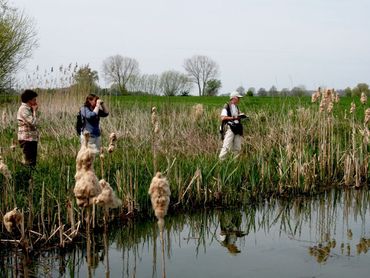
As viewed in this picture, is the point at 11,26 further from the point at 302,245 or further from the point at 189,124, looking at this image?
the point at 302,245

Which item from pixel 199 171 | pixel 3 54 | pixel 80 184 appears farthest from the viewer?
pixel 3 54

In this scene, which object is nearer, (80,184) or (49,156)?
(80,184)

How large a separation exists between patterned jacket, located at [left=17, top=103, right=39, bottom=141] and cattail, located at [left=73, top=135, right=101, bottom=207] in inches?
232

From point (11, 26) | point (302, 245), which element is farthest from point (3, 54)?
point (302, 245)

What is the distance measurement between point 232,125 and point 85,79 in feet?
19.7

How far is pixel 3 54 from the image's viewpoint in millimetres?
21109

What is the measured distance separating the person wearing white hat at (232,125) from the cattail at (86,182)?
7.67m

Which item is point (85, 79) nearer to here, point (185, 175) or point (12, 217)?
point (185, 175)

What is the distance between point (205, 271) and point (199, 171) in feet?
7.79

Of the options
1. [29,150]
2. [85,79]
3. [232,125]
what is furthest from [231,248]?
[85,79]

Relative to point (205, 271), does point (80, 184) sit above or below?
above

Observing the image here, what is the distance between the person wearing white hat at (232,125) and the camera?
10008 millimetres

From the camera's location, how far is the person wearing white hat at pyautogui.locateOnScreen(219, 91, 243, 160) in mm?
10008

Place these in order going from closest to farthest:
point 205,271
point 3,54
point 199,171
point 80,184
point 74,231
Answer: point 80,184 < point 205,271 < point 74,231 < point 199,171 < point 3,54
